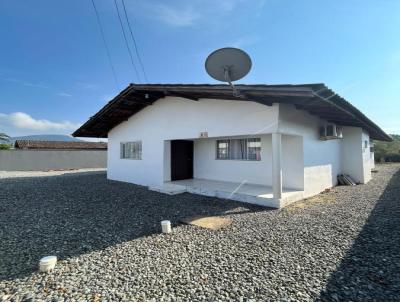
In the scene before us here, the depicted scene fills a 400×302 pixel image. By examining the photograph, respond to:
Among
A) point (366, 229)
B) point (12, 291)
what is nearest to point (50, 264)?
point (12, 291)

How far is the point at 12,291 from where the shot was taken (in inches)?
105

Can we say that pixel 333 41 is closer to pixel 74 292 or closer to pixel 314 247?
pixel 314 247

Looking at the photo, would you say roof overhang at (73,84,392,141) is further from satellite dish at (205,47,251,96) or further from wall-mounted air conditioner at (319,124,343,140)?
satellite dish at (205,47,251,96)

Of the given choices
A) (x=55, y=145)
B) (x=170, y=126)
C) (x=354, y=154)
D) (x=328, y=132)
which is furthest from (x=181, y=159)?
(x=55, y=145)

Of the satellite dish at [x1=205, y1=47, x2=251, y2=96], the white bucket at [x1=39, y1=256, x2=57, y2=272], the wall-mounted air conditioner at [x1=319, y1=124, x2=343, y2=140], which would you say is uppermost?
the satellite dish at [x1=205, y1=47, x2=251, y2=96]

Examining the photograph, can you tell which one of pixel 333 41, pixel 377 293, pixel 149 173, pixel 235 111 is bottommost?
pixel 377 293

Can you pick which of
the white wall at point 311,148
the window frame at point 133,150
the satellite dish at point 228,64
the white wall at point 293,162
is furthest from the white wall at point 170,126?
the white wall at point 293,162

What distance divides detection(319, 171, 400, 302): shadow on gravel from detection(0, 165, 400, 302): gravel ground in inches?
0.6

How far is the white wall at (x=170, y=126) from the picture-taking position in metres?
7.10

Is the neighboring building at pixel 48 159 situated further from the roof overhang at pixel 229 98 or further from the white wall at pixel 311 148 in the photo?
the white wall at pixel 311 148

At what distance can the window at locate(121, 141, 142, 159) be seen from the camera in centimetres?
1175

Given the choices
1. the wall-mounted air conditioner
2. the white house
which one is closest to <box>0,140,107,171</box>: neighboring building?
the white house

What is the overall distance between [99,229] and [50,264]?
176 centimetres

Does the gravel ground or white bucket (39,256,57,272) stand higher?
white bucket (39,256,57,272)
